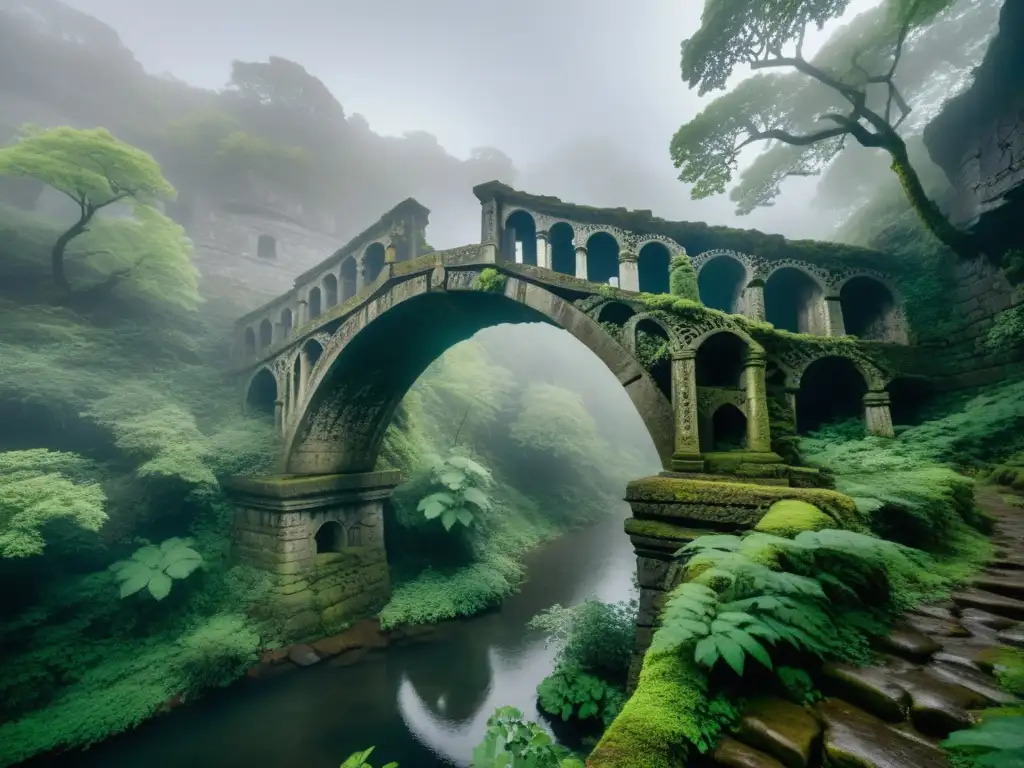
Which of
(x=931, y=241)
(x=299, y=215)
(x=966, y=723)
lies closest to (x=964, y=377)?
(x=931, y=241)

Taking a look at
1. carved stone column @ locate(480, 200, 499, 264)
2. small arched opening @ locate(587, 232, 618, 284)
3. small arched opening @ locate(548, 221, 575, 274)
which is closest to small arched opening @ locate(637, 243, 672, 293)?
small arched opening @ locate(587, 232, 618, 284)

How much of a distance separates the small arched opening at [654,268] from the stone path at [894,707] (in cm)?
1063

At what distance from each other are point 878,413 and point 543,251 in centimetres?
842

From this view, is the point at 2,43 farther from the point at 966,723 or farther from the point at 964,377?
the point at 964,377

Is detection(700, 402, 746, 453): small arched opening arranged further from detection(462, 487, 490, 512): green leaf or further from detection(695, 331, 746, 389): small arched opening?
detection(462, 487, 490, 512): green leaf

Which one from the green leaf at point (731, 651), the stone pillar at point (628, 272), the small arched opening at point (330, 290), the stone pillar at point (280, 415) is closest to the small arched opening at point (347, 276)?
the small arched opening at point (330, 290)

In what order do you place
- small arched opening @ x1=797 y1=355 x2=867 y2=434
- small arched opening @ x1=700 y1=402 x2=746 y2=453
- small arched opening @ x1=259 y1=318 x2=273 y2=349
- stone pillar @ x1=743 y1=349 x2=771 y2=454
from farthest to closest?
1. small arched opening @ x1=259 y1=318 x2=273 y2=349
2. small arched opening @ x1=797 y1=355 x2=867 y2=434
3. small arched opening @ x1=700 y1=402 x2=746 y2=453
4. stone pillar @ x1=743 y1=349 x2=771 y2=454

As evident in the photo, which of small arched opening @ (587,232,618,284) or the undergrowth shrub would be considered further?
small arched opening @ (587,232,618,284)

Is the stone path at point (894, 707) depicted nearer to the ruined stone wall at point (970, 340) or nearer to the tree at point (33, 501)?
the tree at point (33, 501)

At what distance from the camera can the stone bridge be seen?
318 inches

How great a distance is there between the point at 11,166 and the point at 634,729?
60.9 ft

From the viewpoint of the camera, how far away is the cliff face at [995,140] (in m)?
10.7

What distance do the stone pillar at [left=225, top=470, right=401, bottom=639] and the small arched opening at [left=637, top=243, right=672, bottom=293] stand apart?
10.3 m

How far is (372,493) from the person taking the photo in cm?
1452
